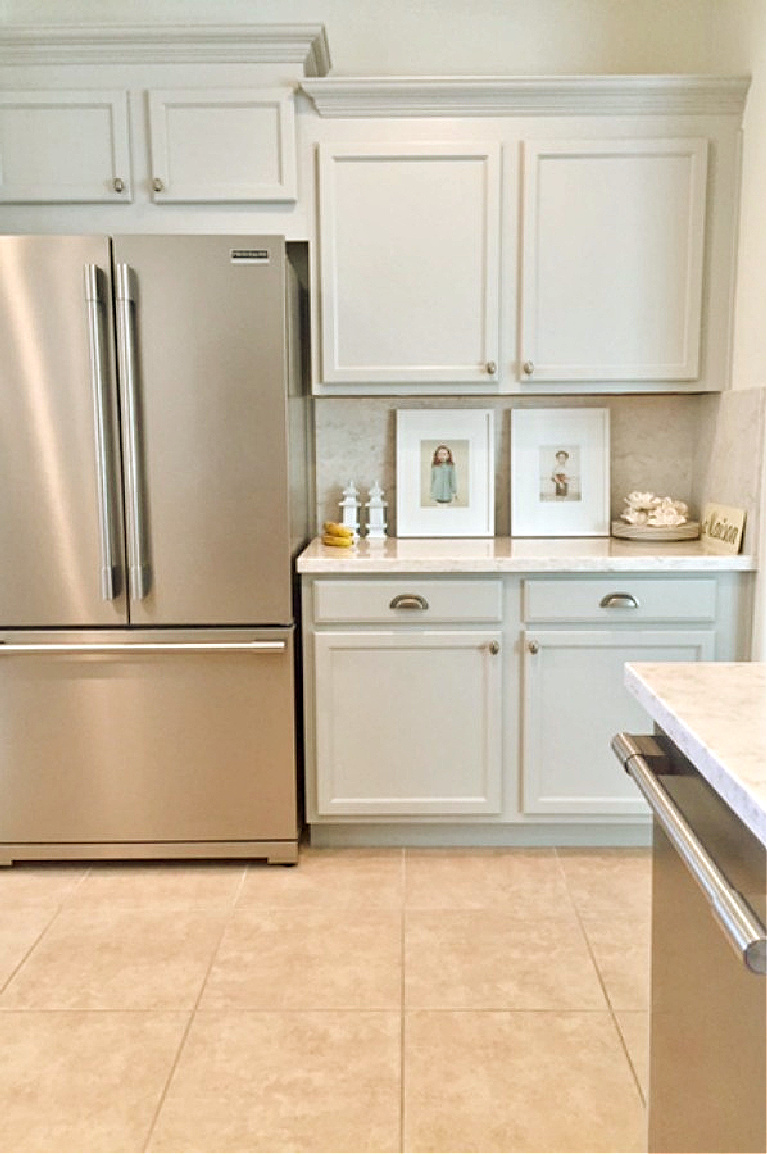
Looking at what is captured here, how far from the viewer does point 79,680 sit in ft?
9.02

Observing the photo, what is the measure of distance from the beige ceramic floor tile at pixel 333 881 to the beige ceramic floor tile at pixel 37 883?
0.51m

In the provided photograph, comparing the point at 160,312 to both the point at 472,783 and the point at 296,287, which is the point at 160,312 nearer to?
the point at 296,287

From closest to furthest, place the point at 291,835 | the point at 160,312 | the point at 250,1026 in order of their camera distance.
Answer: the point at 250,1026 < the point at 160,312 < the point at 291,835

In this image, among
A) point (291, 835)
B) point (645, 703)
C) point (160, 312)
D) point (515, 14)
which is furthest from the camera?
point (515, 14)

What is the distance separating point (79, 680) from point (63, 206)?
144 centimetres

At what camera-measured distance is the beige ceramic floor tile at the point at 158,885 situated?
2627 mm

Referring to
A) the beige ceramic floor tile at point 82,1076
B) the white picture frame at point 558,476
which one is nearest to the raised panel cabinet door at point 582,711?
the white picture frame at point 558,476

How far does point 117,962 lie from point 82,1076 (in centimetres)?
42

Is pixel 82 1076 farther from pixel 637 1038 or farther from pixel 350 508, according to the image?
pixel 350 508

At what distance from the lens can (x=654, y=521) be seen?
310 centimetres

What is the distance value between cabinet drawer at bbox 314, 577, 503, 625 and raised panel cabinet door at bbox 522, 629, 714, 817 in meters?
0.17

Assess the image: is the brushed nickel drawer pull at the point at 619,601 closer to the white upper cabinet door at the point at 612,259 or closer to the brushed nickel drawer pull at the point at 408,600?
the brushed nickel drawer pull at the point at 408,600

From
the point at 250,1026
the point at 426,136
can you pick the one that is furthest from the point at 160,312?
the point at 250,1026

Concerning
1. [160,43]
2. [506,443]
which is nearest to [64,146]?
[160,43]
